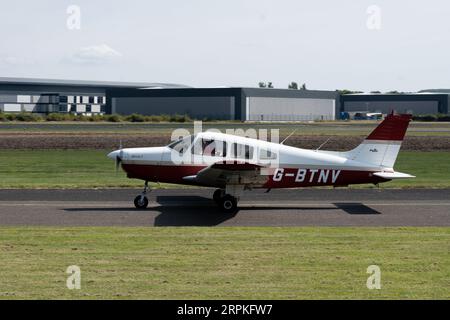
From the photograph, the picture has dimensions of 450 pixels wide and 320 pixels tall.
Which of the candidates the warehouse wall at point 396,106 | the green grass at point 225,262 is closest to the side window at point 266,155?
the green grass at point 225,262

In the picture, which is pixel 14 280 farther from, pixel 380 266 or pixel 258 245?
pixel 380 266

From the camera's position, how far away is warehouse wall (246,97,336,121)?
11225 cm

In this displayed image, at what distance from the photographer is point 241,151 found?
19.5 m

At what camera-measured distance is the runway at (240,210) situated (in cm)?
1717

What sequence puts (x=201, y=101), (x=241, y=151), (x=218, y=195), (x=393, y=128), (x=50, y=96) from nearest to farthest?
1. (x=241, y=151)
2. (x=393, y=128)
3. (x=218, y=195)
4. (x=201, y=101)
5. (x=50, y=96)

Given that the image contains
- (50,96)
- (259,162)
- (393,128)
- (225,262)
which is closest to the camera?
(225,262)

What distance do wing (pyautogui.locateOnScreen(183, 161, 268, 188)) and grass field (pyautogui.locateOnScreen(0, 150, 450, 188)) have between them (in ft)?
23.0

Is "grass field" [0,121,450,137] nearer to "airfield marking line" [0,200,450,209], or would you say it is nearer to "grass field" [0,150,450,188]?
"grass field" [0,150,450,188]

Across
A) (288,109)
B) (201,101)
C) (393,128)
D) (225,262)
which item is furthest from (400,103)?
(225,262)

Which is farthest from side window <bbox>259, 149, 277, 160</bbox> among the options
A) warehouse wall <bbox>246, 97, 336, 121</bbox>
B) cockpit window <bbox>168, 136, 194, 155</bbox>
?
warehouse wall <bbox>246, 97, 336, 121</bbox>

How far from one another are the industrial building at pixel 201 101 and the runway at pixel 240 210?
8596 cm

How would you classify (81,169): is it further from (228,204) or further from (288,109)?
(288,109)

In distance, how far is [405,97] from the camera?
134 meters

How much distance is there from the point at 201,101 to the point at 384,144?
92573 mm
